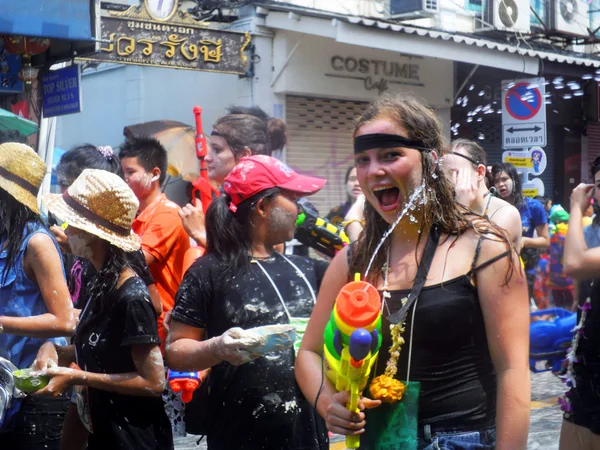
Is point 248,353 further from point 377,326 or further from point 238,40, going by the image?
point 238,40

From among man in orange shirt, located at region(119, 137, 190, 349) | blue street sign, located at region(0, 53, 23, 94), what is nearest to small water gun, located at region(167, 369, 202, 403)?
man in orange shirt, located at region(119, 137, 190, 349)

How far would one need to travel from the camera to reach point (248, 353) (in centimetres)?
322

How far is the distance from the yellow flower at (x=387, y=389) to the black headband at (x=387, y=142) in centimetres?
66

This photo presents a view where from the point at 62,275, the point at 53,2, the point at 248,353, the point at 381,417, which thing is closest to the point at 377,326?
the point at 381,417

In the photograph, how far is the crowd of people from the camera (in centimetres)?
251

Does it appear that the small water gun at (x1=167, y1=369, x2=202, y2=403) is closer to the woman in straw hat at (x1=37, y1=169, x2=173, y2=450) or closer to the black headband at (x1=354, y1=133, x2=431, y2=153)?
the woman in straw hat at (x1=37, y1=169, x2=173, y2=450)

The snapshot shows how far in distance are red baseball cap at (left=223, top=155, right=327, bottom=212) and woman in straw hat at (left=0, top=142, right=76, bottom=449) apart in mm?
798

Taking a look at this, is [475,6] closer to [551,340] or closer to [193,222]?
[551,340]

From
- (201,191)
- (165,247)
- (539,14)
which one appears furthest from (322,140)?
(165,247)

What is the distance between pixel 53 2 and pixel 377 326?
26.0ft

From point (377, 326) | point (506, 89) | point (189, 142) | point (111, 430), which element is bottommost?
point (111, 430)

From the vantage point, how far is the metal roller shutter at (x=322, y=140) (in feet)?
43.7

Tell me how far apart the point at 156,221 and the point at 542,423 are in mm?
3585

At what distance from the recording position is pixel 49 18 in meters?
9.31
